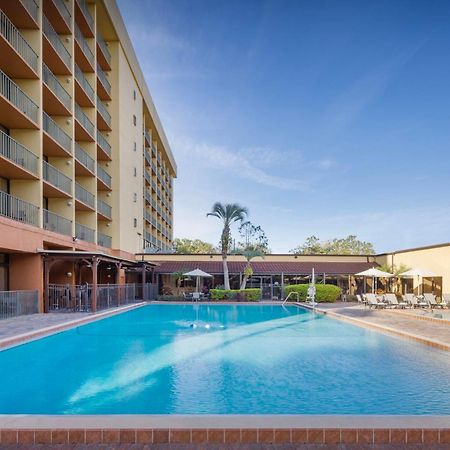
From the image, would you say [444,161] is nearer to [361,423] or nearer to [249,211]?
[249,211]

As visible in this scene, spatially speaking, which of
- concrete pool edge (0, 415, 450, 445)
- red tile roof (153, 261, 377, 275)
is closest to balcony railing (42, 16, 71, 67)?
red tile roof (153, 261, 377, 275)

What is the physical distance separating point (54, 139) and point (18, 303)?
29.3 ft

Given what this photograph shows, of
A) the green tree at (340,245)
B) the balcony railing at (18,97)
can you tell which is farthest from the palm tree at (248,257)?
A: the green tree at (340,245)

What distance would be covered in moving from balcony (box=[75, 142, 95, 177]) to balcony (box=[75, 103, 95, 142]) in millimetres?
686

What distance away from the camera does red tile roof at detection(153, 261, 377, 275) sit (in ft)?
105

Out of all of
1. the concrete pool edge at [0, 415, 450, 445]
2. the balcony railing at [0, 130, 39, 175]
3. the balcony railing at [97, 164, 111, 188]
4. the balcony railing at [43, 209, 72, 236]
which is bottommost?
the concrete pool edge at [0, 415, 450, 445]

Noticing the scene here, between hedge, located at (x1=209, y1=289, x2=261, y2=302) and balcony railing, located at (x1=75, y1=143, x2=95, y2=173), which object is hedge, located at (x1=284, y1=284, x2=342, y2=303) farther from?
balcony railing, located at (x1=75, y1=143, x2=95, y2=173)

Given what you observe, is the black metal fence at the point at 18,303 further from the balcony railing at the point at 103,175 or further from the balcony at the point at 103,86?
the balcony at the point at 103,86

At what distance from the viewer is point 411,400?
668 centimetres

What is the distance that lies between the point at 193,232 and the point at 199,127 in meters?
52.0

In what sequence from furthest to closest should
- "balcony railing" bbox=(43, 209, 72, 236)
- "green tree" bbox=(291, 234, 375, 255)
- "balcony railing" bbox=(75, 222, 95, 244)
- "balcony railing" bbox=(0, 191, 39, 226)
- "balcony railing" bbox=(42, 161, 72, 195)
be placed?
"green tree" bbox=(291, 234, 375, 255) → "balcony railing" bbox=(75, 222, 95, 244) → "balcony railing" bbox=(43, 209, 72, 236) → "balcony railing" bbox=(42, 161, 72, 195) → "balcony railing" bbox=(0, 191, 39, 226)

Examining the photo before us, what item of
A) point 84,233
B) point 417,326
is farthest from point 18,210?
point 417,326

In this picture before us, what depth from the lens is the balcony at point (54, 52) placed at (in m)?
20.2

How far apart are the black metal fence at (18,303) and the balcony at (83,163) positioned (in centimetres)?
902
